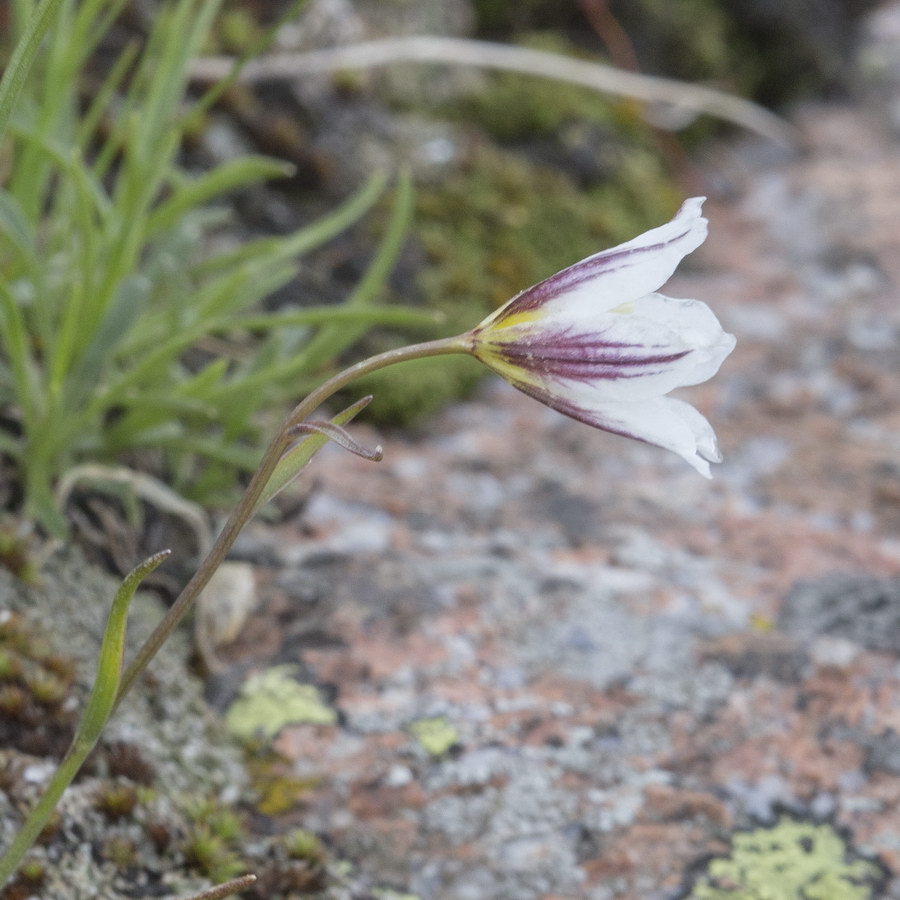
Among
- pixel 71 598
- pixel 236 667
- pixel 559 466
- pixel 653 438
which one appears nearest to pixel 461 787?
pixel 236 667

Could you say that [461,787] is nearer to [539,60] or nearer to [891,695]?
[891,695]

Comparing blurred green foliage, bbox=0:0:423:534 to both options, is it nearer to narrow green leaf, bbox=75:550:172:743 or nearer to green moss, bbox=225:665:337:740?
green moss, bbox=225:665:337:740

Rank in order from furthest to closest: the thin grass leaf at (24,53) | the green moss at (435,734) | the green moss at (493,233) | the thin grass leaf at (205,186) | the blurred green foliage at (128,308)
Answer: the green moss at (493,233), the thin grass leaf at (205,186), the blurred green foliage at (128,308), the green moss at (435,734), the thin grass leaf at (24,53)

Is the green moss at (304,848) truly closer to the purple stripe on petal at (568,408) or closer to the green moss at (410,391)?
the purple stripe on petal at (568,408)

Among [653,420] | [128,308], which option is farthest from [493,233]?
[653,420]

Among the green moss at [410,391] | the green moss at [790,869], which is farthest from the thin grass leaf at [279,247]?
the green moss at [790,869]

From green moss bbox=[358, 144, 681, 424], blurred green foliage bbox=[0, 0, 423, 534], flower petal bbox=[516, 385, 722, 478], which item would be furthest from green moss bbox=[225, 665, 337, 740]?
green moss bbox=[358, 144, 681, 424]

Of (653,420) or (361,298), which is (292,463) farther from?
(361,298)
